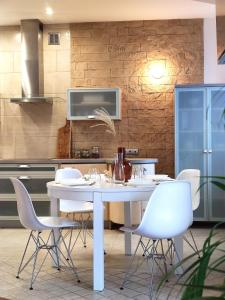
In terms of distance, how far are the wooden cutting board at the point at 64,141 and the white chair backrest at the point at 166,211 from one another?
317cm

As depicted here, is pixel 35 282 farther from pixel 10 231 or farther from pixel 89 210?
pixel 10 231

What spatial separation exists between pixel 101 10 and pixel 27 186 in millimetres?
2574

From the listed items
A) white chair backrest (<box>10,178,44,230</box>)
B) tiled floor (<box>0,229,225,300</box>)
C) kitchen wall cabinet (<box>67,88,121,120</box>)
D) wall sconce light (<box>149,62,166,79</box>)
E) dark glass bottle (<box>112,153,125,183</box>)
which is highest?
wall sconce light (<box>149,62,166,79</box>)

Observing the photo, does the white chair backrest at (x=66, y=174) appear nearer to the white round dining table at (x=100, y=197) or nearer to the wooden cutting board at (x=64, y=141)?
the white round dining table at (x=100, y=197)

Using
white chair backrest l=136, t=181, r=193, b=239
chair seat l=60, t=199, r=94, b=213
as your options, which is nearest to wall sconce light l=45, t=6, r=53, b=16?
chair seat l=60, t=199, r=94, b=213

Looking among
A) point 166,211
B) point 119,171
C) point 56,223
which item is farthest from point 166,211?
point 56,223

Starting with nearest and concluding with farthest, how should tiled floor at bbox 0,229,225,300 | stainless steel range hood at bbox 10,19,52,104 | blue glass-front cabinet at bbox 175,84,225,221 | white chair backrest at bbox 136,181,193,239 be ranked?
1. white chair backrest at bbox 136,181,193,239
2. tiled floor at bbox 0,229,225,300
3. blue glass-front cabinet at bbox 175,84,225,221
4. stainless steel range hood at bbox 10,19,52,104

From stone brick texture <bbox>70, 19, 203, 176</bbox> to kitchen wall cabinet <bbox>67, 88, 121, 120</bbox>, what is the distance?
0.24 metres

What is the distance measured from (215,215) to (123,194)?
2697 mm

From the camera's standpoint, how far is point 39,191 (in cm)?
534

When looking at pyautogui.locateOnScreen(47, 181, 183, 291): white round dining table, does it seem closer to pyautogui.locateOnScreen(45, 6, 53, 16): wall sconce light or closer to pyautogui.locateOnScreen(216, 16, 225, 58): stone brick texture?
pyautogui.locateOnScreen(216, 16, 225, 58): stone brick texture

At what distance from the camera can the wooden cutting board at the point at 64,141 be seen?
5.85m

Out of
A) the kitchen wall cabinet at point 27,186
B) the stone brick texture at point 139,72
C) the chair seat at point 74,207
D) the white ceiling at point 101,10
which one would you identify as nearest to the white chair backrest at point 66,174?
the chair seat at point 74,207

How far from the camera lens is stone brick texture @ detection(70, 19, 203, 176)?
5.75 meters
